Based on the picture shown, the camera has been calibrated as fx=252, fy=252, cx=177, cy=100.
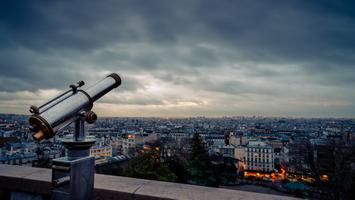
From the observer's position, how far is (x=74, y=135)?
1770mm

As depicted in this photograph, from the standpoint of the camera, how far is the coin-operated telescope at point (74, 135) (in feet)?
4.92

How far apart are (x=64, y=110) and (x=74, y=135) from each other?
0.26 metres

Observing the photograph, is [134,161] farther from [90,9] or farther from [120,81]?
[120,81]

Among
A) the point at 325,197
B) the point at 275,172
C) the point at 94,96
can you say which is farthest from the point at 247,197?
the point at 275,172

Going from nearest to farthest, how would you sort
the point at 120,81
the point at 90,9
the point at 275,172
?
the point at 120,81, the point at 90,9, the point at 275,172

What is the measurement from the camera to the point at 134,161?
21250 millimetres

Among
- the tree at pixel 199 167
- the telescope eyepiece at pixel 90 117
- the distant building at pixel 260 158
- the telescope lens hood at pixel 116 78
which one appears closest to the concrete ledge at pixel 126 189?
the telescope eyepiece at pixel 90 117

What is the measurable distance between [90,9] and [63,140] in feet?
27.2

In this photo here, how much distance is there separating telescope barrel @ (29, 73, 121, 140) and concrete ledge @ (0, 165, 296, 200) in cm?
70

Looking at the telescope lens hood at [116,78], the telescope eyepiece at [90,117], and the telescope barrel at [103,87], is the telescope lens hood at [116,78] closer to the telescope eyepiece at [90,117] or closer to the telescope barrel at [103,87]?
the telescope barrel at [103,87]

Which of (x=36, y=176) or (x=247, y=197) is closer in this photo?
(x=247, y=197)

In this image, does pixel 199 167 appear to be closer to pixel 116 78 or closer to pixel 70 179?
pixel 116 78

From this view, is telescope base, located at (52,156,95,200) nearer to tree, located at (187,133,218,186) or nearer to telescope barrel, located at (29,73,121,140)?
telescope barrel, located at (29,73,121,140)

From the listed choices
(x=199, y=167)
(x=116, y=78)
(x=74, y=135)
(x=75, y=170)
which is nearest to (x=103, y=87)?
(x=116, y=78)
